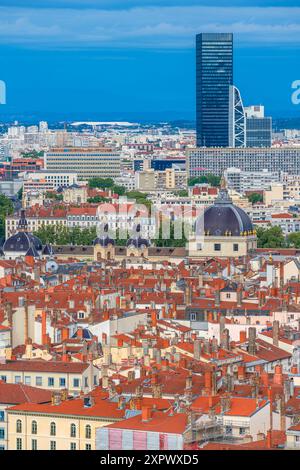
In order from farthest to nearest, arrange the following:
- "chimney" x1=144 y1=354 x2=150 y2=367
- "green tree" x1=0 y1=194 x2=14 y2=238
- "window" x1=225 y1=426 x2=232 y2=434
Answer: "green tree" x1=0 y1=194 x2=14 y2=238 → "chimney" x1=144 y1=354 x2=150 y2=367 → "window" x1=225 y1=426 x2=232 y2=434

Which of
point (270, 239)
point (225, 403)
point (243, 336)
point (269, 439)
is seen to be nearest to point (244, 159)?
point (270, 239)

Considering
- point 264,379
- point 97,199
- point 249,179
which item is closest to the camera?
point 264,379

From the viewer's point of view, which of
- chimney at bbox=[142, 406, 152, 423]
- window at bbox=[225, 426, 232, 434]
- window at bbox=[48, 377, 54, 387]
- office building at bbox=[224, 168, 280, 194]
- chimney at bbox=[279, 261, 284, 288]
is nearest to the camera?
chimney at bbox=[142, 406, 152, 423]

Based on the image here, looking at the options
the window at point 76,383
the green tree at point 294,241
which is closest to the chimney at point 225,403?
the window at point 76,383

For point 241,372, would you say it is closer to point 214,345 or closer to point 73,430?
point 214,345

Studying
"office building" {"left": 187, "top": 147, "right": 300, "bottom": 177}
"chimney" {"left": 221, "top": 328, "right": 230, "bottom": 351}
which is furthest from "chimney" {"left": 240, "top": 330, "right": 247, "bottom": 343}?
"office building" {"left": 187, "top": 147, "right": 300, "bottom": 177}

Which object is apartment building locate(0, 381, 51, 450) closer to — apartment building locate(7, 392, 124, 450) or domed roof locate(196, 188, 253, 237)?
apartment building locate(7, 392, 124, 450)
